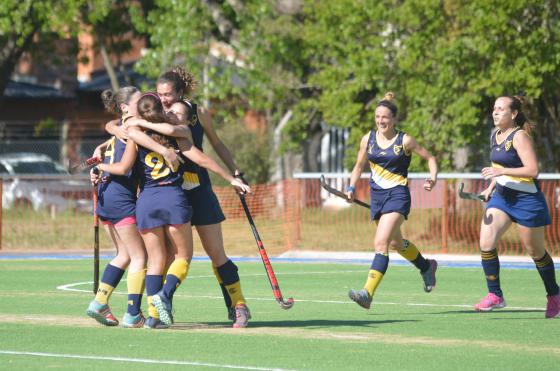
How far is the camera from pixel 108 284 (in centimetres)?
1042

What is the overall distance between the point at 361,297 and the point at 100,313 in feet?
7.96

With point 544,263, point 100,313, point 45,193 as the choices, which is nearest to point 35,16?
point 45,193

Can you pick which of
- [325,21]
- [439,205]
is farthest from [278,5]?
[439,205]

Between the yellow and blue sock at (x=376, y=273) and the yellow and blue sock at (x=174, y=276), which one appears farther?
the yellow and blue sock at (x=376, y=273)

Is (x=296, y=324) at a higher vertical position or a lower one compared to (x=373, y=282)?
lower

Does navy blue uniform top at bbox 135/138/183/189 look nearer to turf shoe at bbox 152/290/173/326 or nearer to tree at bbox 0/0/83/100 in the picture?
turf shoe at bbox 152/290/173/326

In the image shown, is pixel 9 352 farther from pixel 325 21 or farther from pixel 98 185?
pixel 325 21

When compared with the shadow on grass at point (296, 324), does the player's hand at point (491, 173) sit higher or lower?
higher

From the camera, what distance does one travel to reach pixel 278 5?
30.4m

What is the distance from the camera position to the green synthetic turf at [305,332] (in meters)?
8.47

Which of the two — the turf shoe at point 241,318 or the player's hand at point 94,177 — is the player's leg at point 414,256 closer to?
the turf shoe at point 241,318

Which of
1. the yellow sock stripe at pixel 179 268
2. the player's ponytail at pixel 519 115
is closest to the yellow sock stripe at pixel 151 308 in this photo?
the yellow sock stripe at pixel 179 268

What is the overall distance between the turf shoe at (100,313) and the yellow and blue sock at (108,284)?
45 millimetres

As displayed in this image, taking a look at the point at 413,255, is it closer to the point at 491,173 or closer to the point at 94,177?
the point at 491,173
